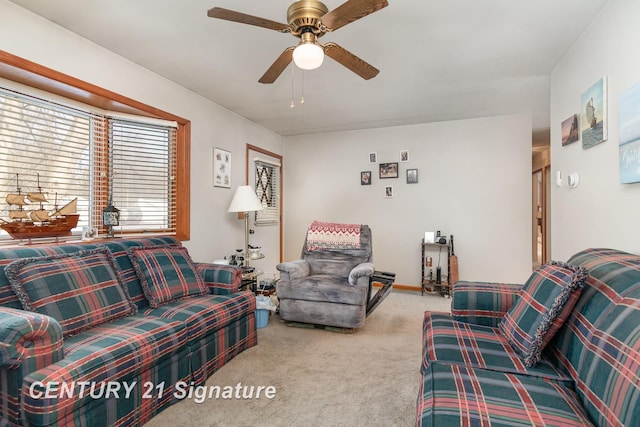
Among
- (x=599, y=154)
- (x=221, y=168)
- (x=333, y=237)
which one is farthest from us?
(x=221, y=168)

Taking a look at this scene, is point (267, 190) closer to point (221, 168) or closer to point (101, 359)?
point (221, 168)

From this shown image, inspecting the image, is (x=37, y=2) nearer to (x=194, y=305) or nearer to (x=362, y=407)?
(x=194, y=305)

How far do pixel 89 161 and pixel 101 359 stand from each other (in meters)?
1.91

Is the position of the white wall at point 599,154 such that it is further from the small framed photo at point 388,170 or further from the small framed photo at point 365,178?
the small framed photo at point 365,178

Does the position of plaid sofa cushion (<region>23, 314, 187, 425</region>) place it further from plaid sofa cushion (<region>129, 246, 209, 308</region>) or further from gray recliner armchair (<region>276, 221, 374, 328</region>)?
gray recliner armchair (<region>276, 221, 374, 328</region>)

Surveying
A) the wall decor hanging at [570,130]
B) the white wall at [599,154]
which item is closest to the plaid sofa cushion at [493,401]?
the white wall at [599,154]

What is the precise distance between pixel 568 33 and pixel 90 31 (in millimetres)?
3426

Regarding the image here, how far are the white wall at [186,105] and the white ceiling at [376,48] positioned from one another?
96 millimetres

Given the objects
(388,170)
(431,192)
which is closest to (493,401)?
(431,192)

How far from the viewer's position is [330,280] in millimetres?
3152

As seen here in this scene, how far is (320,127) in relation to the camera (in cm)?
496

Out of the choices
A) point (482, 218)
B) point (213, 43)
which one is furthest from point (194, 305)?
point (482, 218)

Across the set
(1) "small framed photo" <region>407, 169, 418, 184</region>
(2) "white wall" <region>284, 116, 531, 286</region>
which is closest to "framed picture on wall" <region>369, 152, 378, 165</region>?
(2) "white wall" <region>284, 116, 531, 286</region>

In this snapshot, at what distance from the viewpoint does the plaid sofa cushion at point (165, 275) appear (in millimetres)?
2238
